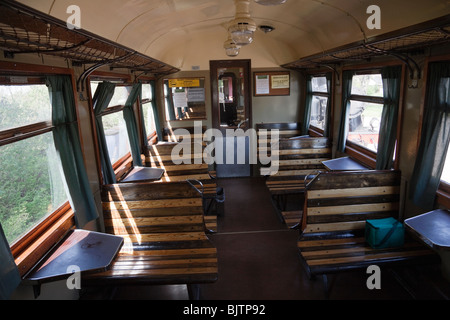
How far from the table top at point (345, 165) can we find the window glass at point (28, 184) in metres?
4.12

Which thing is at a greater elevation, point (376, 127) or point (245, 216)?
point (376, 127)

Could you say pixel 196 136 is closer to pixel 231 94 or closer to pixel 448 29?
pixel 231 94

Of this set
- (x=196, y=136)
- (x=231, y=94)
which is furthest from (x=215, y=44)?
(x=196, y=136)

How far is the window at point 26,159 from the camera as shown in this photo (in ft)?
9.75

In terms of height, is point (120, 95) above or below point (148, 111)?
above

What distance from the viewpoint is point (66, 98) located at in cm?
382

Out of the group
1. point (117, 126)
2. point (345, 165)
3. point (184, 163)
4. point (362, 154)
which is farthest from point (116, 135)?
point (362, 154)

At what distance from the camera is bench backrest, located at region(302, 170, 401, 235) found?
13.3 feet

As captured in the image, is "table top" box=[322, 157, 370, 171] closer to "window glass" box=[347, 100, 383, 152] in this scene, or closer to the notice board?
"window glass" box=[347, 100, 383, 152]

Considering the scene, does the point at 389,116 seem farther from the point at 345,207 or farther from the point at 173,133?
the point at 173,133

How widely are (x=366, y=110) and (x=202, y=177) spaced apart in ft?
10.4

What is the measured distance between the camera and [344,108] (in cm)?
629
